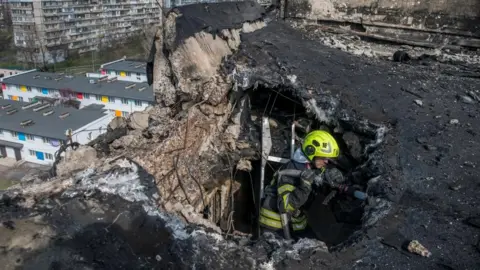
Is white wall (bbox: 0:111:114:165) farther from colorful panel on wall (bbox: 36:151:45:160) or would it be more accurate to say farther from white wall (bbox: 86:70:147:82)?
white wall (bbox: 86:70:147:82)

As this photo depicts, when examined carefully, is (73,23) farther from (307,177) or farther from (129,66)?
(307,177)

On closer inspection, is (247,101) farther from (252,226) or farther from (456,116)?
(456,116)

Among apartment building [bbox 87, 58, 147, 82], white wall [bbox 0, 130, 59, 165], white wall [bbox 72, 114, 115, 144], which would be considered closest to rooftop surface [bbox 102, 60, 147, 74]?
apartment building [bbox 87, 58, 147, 82]

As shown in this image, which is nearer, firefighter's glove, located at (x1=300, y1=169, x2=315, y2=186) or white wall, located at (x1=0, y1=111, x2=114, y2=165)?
firefighter's glove, located at (x1=300, y1=169, x2=315, y2=186)

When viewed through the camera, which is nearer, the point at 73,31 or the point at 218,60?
the point at 218,60

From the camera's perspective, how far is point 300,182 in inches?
142

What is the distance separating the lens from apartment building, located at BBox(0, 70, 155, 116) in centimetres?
2200

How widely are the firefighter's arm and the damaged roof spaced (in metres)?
1.85

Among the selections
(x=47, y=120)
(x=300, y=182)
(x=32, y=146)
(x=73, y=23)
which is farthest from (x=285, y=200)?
(x=73, y=23)

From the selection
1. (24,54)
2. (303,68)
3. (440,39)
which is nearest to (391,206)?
(303,68)

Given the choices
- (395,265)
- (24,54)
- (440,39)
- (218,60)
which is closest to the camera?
(395,265)

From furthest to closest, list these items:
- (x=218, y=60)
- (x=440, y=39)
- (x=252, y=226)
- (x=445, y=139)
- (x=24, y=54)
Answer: (x=24, y=54)
(x=440, y=39)
(x=252, y=226)
(x=218, y=60)
(x=445, y=139)

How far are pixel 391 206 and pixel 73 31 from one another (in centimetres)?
3720

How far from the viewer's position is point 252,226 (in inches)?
214
